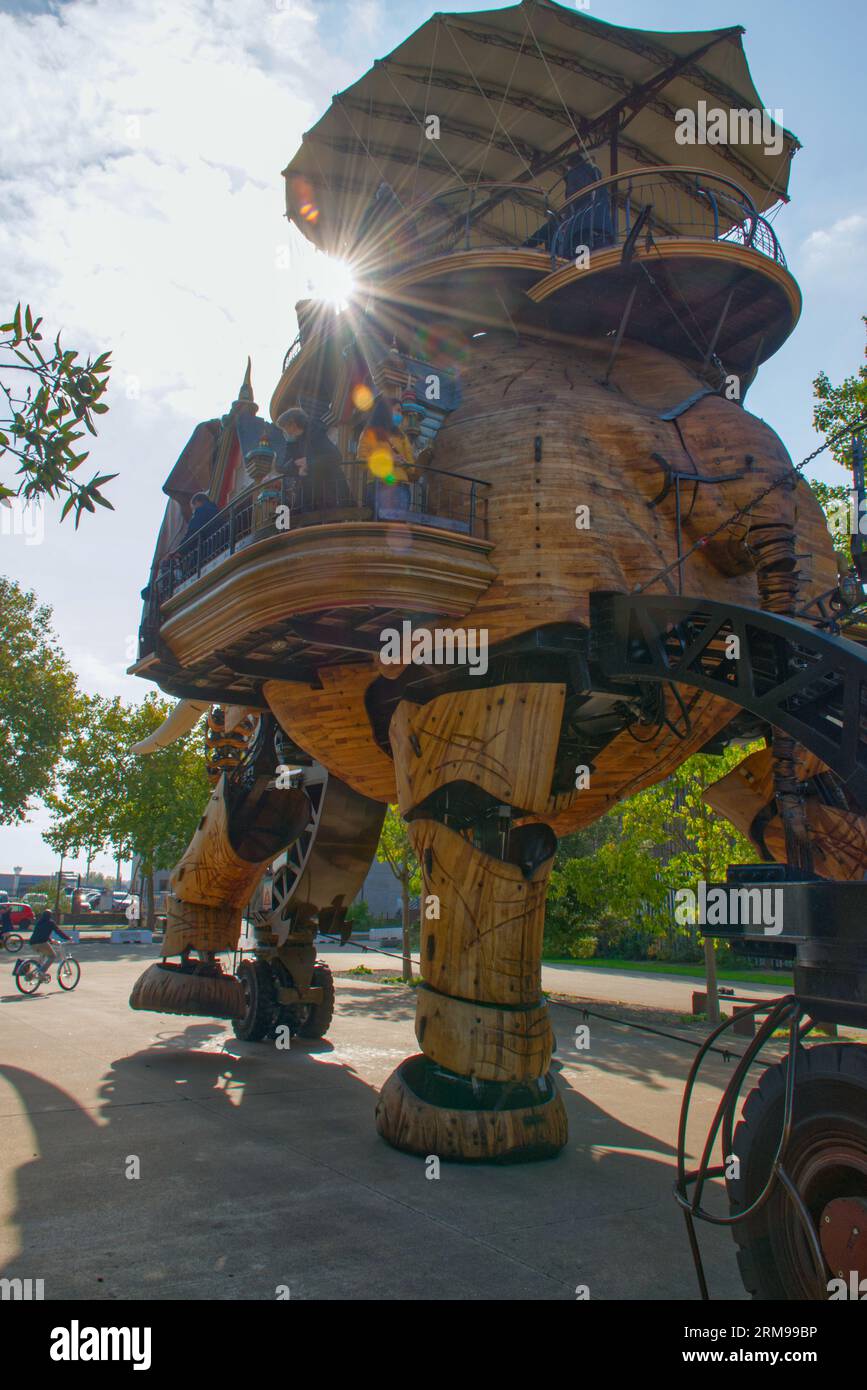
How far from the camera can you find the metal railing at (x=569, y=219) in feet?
32.4

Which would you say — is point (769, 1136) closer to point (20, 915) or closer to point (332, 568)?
point (332, 568)

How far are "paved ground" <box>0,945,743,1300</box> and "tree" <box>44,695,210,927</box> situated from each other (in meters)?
28.5

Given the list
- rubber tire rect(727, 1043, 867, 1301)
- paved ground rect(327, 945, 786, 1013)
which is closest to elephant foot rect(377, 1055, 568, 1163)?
rubber tire rect(727, 1043, 867, 1301)

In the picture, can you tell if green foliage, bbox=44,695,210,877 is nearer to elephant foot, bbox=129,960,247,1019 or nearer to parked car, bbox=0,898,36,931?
parked car, bbox=0,898,36,931

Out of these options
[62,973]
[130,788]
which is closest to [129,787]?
[130,788]

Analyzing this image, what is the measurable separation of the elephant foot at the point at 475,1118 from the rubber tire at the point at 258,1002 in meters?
5.58

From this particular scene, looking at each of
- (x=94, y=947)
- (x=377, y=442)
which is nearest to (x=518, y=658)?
(x=377, y=442)

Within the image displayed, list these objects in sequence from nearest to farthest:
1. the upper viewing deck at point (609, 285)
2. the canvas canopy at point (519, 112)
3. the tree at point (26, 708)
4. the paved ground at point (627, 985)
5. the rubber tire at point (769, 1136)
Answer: the rubber tire at point (769, 1136) < the upper viewing deck at point (609, 285) < the canvas canopy at point (519, 112) < the paved ground at point (627, 985) < the tree at point (26, 708)

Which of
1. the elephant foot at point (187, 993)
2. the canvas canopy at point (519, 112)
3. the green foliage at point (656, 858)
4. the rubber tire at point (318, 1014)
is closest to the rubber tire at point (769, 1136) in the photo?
the elephant foot at point (187, 993)

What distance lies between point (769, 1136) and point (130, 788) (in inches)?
1557

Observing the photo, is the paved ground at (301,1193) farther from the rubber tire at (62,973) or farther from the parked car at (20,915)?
the parked car at (20,915)

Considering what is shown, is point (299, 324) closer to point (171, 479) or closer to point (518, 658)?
point (171, 479)

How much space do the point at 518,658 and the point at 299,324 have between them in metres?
5.85

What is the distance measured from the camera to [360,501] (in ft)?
27.1
